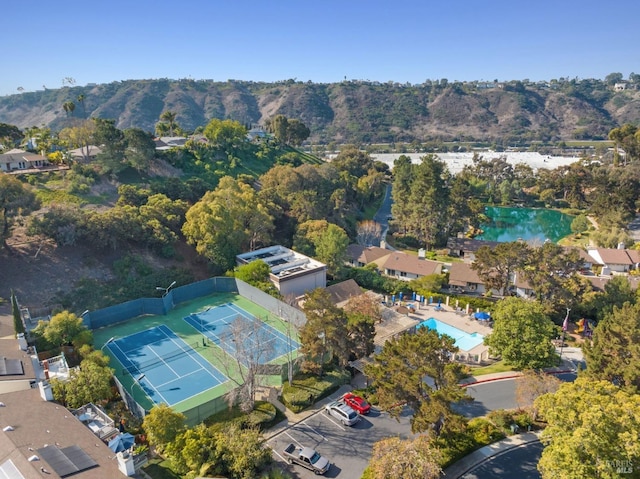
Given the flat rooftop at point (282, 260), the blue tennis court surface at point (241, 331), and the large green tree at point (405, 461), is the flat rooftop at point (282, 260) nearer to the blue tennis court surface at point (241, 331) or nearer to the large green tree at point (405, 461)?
the blue tennis court surface at point (241, 331)

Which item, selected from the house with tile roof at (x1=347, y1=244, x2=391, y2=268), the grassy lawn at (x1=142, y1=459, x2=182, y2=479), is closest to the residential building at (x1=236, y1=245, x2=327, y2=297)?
the house with tile roof at (x1=347, y1=244, x2=391, y2=268)

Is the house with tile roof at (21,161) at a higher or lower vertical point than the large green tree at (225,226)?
higher

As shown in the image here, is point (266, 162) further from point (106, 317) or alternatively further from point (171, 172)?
point (106, 317)

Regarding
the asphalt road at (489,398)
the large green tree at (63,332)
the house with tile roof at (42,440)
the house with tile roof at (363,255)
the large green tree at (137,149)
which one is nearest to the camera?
the house with tile roof at (42,440)

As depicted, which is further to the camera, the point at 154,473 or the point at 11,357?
the point at 11,357

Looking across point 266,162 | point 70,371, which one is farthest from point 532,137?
point 70,371

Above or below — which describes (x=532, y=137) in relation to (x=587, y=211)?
above

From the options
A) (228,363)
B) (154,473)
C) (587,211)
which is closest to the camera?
(154,473)

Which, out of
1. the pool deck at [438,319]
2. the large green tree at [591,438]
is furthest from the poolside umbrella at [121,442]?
the large green tree at [591,438]
